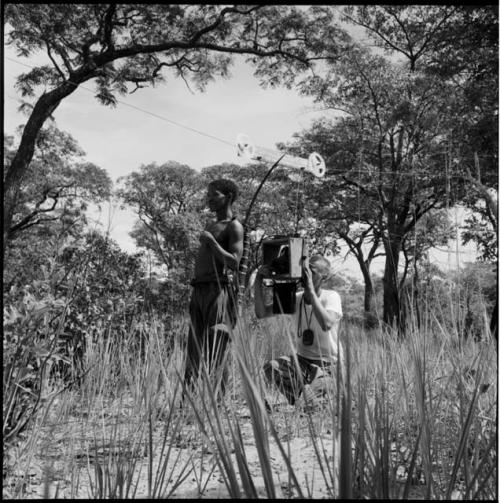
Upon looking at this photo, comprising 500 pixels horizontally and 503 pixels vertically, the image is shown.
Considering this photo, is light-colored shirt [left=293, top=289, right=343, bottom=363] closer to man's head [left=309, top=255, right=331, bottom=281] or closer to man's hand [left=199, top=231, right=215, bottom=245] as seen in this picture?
man's head [left=309, top=255, right=331, bottom=281]

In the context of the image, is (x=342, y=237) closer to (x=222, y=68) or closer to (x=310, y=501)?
(x=222, y=68)

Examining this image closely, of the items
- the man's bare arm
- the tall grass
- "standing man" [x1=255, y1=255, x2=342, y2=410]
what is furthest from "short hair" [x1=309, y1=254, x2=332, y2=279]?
the tall grass

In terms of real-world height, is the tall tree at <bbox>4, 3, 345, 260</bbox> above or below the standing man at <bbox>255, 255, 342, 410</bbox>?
above

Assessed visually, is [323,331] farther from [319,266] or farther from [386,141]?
[386,141]

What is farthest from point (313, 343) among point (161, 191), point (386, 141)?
point (161, 191)

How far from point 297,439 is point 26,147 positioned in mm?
9557

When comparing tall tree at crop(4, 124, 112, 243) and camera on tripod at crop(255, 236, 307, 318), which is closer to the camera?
camera on tripod at crop(255, 236, 307, 318)

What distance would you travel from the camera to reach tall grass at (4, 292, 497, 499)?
4.05ft

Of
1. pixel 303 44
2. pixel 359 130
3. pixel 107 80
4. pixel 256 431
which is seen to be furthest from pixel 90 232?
pixel 359 130

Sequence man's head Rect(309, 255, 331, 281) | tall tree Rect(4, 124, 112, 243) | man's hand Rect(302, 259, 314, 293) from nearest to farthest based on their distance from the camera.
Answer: man's hand Rect(302, 259, 314, 293) < man's head Rect(309, 255, 331, 281) < tall tree Rect(4, 124, 112, 243)

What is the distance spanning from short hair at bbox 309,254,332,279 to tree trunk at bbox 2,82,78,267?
8274mm

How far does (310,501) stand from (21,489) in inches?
51.3

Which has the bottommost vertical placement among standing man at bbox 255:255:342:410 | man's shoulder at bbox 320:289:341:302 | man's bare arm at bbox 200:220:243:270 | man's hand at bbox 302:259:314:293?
standing man at bbox 255:255:342:410

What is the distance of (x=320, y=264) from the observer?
11.2 ft
